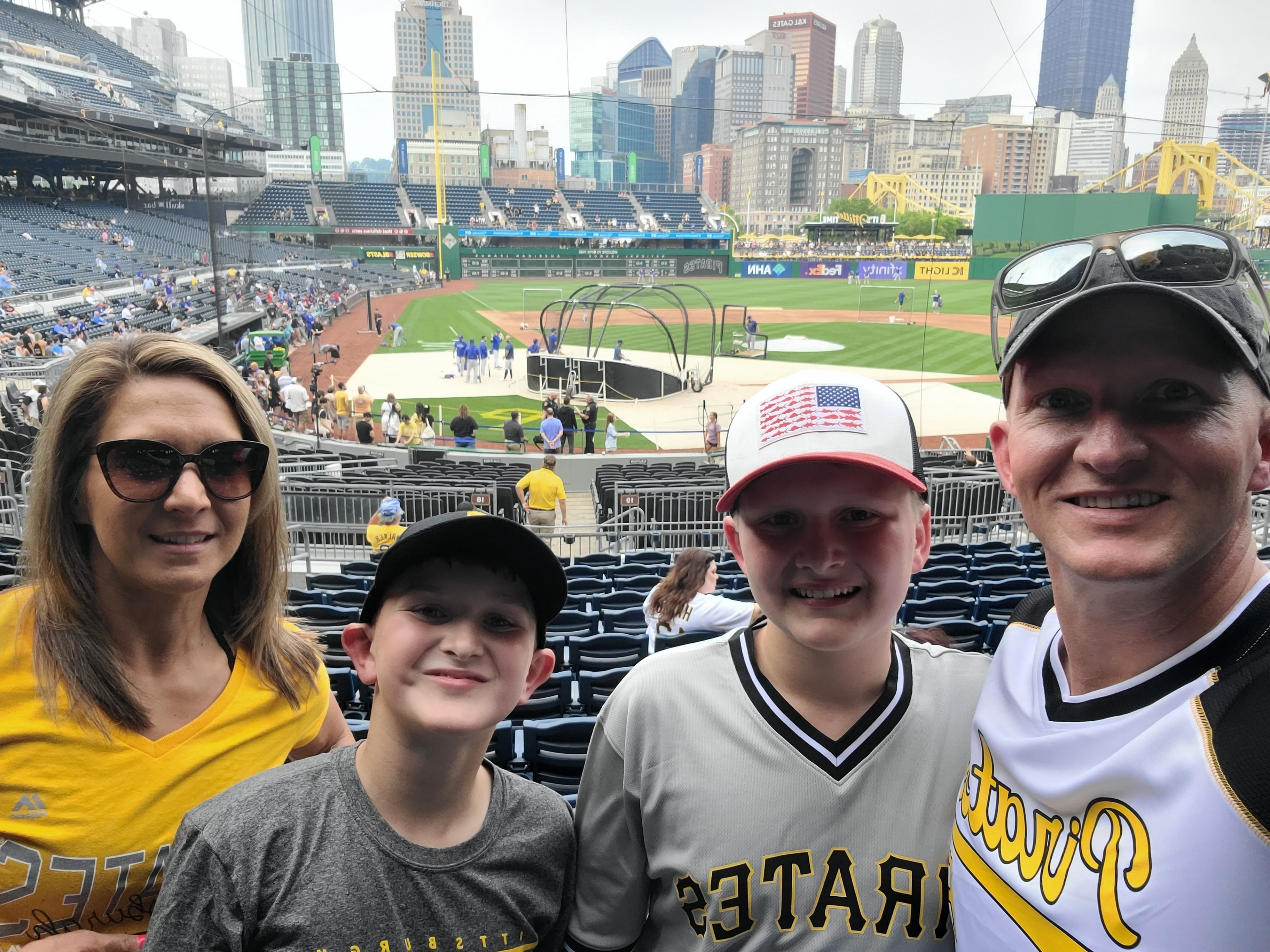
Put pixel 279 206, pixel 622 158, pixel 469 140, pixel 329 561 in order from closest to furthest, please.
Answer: pixel 329 561 → pixel 279 206 → pixel 469 140 → pixel 622 158

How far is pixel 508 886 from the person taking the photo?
65.5 inches

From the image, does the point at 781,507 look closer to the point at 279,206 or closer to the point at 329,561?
the point at 329,561

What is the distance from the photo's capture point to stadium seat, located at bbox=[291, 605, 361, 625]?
5848mm

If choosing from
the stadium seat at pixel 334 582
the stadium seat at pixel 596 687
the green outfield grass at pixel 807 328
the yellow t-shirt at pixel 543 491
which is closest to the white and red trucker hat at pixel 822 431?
the stadium seat at pixel 596 687

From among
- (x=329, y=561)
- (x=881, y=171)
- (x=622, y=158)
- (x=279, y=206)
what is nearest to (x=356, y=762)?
(x=329, y=561)

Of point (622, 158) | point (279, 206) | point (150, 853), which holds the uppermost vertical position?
point (622, 158)

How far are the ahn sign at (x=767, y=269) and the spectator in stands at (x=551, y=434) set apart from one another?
5287 centimetres

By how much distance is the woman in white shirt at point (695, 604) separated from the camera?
522cm

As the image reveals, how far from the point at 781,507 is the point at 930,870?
79 cm

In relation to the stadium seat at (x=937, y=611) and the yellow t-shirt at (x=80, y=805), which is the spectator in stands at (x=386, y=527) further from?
the yellow t-shirt at (x=80, y=805)

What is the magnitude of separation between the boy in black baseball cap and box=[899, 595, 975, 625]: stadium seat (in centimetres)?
502

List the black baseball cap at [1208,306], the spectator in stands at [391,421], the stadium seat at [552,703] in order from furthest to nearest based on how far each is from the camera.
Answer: the spectator in stands at [391,421] → the stadium seat at [552,703] → the black baseball cap at [1208,306]

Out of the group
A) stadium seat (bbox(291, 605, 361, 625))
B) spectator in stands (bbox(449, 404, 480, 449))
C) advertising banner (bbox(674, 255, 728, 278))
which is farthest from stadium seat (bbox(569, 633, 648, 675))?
advertising banner (bbox(674, 255, 728, 278))

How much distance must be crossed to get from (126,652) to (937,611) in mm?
5731
